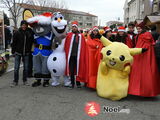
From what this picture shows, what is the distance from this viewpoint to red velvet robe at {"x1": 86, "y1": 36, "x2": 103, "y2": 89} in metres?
5.30

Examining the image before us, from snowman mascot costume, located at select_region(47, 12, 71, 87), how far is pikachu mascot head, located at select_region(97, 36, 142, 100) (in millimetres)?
1211

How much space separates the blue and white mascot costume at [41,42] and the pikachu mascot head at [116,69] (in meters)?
1.62

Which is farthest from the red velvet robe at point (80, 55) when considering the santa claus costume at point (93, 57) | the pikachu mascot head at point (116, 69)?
the pikachu mascot head at point (116, 69)

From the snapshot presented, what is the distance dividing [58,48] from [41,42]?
482 millimetres

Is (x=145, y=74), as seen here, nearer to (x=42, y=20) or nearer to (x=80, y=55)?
(x=80, y=55)

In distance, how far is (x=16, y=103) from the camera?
14.5 ft

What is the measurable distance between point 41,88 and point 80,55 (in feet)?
4.65

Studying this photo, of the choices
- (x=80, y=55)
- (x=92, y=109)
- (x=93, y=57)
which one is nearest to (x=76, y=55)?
(x=80, y=55)

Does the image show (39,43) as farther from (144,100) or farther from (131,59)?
(144,100)

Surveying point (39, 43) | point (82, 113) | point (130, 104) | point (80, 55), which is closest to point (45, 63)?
point (39, 43)

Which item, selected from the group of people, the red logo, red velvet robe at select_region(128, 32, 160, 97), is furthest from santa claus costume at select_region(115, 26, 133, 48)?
the red logo

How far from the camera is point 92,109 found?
4.14 m

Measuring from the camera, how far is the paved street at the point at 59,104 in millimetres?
3779

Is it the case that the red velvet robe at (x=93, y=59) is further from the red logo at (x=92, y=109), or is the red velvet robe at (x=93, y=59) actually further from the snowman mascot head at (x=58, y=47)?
the red logo at (x=92, y=109)
